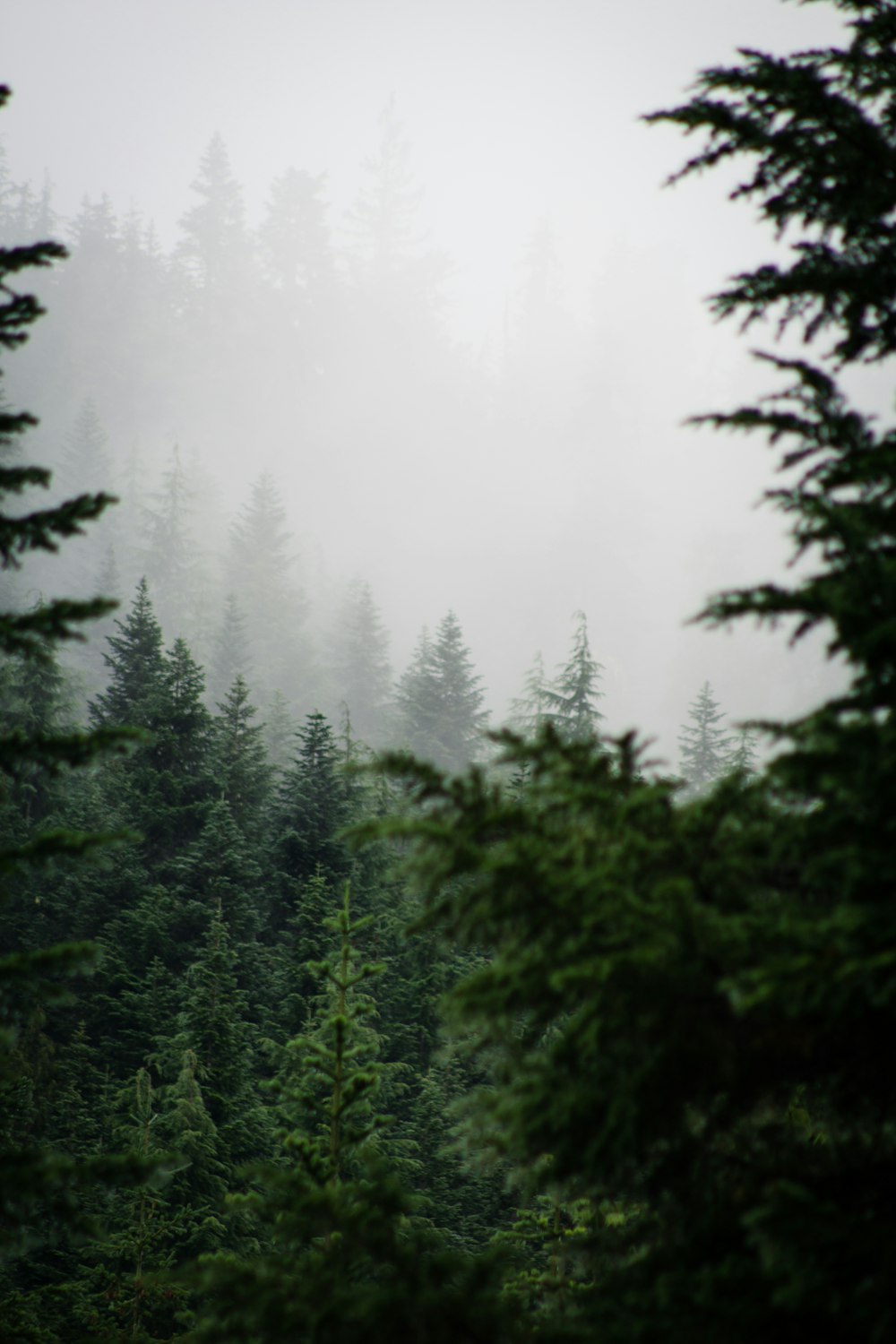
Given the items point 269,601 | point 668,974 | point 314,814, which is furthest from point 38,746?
point 269,601

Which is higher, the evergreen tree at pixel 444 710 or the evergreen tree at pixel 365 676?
the evergreen tree at pixel 365 676

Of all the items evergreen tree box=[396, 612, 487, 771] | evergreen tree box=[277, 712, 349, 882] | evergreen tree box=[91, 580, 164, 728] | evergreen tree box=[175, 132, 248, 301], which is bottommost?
evergreen tree box=[277, 712, 349, 882]

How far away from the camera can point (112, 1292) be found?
1023 cm

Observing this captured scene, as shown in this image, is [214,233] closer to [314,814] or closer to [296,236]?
[296,236]

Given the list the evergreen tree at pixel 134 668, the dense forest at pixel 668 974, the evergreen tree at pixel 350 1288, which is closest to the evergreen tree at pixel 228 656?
the evergreen tree at pixel 134 668

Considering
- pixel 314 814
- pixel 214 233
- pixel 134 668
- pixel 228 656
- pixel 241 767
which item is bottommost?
pixel 314 814

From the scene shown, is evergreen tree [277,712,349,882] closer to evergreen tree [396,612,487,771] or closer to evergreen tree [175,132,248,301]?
evergreen tree [396,612,487,771]

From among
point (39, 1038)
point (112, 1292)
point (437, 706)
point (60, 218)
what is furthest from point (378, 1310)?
point (60, 218)

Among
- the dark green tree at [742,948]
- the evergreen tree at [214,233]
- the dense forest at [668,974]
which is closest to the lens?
the dark green tree at [742,948]

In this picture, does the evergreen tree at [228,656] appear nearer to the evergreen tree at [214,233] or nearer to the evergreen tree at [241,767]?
the evergreen tree at [241,767]

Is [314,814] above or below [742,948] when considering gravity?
above

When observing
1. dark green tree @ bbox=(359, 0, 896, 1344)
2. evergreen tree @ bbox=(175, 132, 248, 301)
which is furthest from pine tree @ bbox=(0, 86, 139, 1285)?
evergreen tree @ bbox=(175, 132, 248, 301)

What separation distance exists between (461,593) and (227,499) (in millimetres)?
29523

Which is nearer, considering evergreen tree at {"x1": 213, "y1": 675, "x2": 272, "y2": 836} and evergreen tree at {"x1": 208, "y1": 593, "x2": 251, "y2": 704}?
evergreen tree at {"x1": 213, "y1": 675, "x2": 272, "y2": 836}
